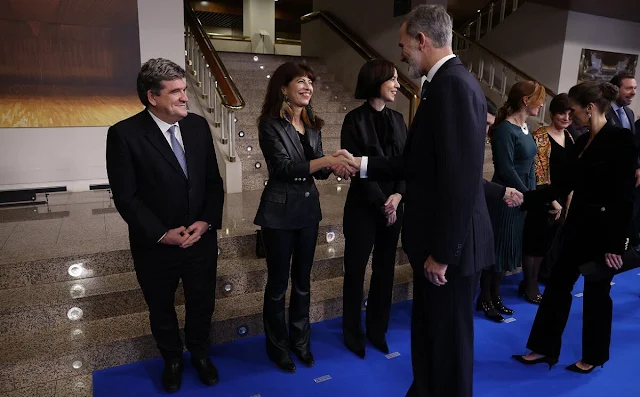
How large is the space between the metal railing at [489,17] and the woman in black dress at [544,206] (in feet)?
19.9

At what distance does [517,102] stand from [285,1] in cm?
1218

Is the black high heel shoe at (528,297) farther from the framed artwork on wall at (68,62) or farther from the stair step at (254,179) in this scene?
the framed artwork on wall at (68,62)

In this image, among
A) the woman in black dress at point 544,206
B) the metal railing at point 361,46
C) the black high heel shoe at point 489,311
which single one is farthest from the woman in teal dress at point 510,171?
the metal railing at point 361,46

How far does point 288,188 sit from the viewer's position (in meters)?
2.44

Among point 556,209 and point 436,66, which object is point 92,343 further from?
point 556,209

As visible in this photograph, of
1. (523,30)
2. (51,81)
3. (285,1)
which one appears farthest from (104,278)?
(285,1)

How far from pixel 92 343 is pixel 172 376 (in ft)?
1.90

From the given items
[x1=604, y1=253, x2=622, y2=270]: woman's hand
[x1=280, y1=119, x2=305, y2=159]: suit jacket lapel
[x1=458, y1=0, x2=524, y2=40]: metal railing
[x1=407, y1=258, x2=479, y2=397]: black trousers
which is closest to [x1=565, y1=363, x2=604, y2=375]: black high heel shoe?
[x1=604, y1=253, x2=622, y2=270]: woman's hand

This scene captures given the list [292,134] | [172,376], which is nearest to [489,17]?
[292,134]

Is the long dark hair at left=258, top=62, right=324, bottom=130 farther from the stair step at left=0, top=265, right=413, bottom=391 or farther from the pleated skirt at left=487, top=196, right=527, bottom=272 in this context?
the pleated skirt at left=487, top=196, right=527, bottom=272

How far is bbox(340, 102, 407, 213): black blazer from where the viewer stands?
2605mm

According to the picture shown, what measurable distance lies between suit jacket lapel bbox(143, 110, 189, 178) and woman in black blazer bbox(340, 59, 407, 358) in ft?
3.28

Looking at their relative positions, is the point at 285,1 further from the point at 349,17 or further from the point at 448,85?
the point at 448,85

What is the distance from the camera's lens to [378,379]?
2.60 meters
